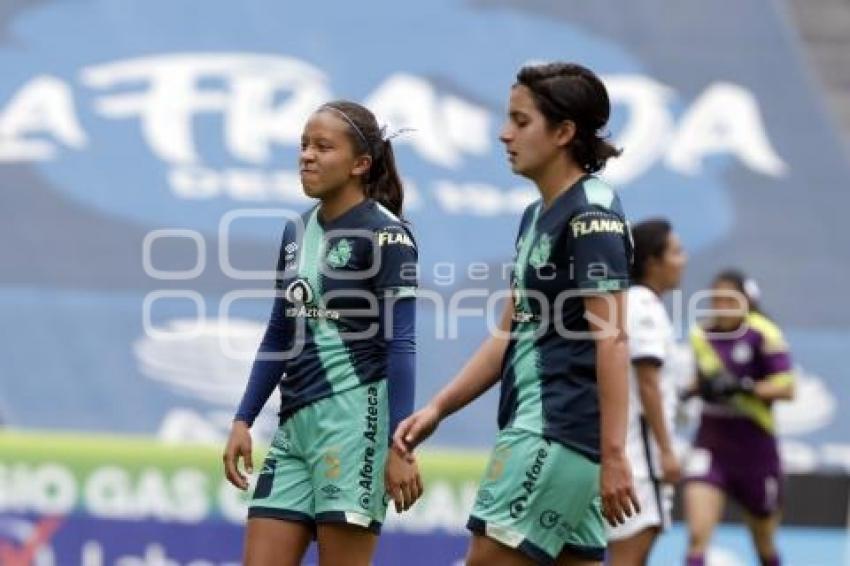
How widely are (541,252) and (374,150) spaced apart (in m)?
0.88

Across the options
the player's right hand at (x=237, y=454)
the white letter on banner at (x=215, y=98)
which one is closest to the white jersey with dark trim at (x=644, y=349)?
the player's right hand at (x=237, y=454)

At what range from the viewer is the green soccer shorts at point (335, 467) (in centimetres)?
565

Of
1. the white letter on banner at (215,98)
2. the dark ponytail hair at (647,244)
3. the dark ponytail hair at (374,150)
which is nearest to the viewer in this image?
the dark ponytail hair at (374,150)

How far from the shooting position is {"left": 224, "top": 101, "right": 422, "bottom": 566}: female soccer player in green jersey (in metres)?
5.66

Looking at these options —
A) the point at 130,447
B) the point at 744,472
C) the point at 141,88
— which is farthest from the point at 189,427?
the point at 744,472

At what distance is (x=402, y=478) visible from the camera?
542cm

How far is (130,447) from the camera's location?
34.7ft

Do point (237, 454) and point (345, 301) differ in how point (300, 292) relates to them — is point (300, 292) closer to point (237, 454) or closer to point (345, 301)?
point (345, 301)

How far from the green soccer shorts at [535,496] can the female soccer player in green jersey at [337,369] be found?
46cm

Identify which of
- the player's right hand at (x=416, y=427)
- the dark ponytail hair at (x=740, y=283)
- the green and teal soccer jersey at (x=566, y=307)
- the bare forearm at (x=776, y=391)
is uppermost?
the dark ponytail hair at (x=740, y=283)


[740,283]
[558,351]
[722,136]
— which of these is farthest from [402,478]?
[722,136]

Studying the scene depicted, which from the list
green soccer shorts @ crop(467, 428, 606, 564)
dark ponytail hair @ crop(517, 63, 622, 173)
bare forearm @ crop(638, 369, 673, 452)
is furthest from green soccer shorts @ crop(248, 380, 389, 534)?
bare forearm @ crop(638, 369, 673, 452)

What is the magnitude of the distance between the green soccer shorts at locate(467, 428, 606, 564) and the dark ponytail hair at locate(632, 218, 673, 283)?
2904 millimetres

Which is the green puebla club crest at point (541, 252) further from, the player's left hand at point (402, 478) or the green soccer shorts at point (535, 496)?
the player's left hand at point (402, 478)
